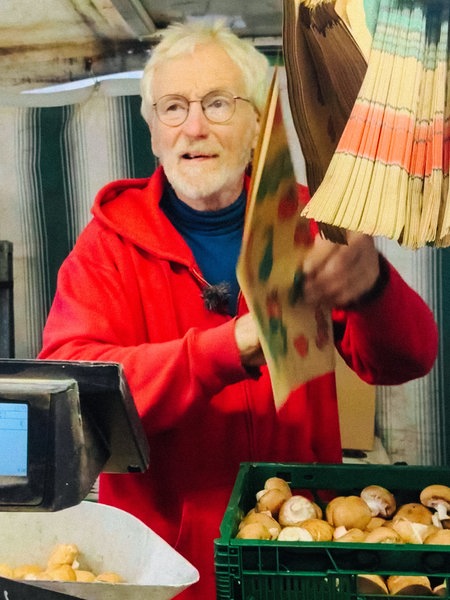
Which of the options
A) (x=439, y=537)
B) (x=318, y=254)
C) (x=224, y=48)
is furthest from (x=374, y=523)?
(x=224, y=48)

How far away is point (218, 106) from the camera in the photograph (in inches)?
59.5

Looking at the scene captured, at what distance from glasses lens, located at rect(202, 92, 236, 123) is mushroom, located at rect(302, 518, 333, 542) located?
801mm

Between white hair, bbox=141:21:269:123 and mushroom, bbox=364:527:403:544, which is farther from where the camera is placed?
white hair, bbox=141:21:269:123

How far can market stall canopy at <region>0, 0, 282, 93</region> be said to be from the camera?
1510 millimetres

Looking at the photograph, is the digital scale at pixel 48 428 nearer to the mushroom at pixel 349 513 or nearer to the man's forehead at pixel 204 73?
the mushroom at pixel 349 513

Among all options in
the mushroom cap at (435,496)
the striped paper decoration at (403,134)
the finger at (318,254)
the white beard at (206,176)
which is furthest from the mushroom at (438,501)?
the white beard at (206,176)

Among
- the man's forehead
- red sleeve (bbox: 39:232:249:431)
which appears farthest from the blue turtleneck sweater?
the man's forehead

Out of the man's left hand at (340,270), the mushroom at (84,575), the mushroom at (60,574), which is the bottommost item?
the mushroom at (84,575)

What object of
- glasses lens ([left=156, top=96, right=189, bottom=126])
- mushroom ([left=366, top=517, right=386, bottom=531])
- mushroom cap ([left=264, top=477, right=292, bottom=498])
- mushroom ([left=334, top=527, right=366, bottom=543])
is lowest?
mushroom ([left=366, top=517, right=386, bottom=531])

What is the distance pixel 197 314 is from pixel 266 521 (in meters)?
0.47

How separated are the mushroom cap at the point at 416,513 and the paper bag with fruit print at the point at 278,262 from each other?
0.98 ft

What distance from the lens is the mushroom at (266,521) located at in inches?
49.7

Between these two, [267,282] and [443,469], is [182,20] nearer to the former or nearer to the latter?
[267,282]

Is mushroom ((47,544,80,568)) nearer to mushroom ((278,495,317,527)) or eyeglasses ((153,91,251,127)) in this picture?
mushroom ((278,495,317,527))
